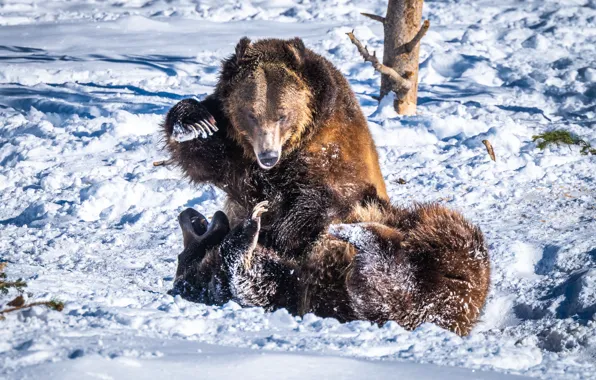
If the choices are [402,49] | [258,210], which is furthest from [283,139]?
[402,49]

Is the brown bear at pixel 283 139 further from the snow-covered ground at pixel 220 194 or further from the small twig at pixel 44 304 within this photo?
the small twig at pixel 44 304

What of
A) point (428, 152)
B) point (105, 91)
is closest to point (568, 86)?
point (428, 152)

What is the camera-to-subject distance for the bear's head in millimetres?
5117

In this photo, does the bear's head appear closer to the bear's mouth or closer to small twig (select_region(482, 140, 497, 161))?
the bear's mouth

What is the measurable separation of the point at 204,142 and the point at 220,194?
8.13ft

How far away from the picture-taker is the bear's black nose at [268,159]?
4926mm

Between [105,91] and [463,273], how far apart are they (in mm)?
7706

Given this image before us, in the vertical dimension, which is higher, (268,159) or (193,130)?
(193,130)

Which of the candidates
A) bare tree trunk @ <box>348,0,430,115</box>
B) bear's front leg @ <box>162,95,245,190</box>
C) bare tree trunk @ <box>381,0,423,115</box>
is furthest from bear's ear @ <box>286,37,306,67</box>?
bare tree trunk @ <box>381,0,423,115</box>

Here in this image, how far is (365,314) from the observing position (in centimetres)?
482

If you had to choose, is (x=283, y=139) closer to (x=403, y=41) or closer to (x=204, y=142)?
(x=204, y=142)

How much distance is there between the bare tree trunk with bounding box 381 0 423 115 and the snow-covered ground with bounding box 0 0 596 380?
0.41 meters

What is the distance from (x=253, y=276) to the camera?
511 cm

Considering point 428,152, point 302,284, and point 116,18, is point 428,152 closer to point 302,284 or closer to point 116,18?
point 302,284
